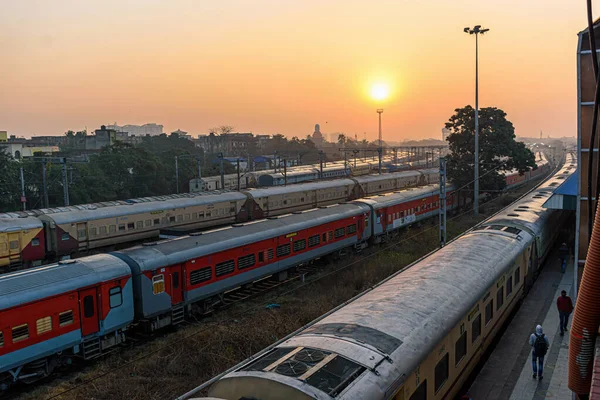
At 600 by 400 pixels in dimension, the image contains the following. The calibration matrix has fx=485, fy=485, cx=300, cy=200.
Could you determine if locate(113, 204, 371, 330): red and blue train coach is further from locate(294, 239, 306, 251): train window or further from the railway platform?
the railway platform

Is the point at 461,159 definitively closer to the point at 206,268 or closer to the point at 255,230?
the point at 255,230

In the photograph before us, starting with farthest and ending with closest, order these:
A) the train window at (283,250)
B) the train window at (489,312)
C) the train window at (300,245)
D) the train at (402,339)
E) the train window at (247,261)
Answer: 1. the train window at (300,245)
2. the train window at (283,250)
3. the train window at (247,261)
4. the train window at (489,312)
5. the train at (402,339)

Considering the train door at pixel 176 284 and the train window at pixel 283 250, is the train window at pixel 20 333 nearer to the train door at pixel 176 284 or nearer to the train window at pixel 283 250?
the train door at pixel 176 284

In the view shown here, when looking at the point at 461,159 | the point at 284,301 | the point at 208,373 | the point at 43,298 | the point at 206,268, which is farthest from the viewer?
the point at 461,159

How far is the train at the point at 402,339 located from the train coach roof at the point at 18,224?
19256mm

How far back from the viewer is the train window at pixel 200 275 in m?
17.3

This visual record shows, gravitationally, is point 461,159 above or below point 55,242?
above

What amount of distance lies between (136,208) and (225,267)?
498 inches

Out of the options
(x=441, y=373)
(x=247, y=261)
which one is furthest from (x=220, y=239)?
(x=441, y=373)

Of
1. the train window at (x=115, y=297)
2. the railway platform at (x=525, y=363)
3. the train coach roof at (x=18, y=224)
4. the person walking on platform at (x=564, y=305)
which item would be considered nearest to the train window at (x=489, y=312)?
the railway platform at (x=525, y=363)

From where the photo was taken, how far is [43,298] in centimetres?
1270

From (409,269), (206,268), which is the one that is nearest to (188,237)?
(206,268)

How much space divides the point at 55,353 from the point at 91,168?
39594 millimetres

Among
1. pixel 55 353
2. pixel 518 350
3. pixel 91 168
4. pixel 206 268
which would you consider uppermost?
pixel 91 168
